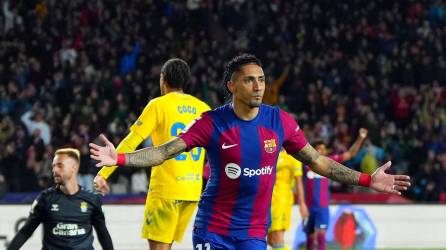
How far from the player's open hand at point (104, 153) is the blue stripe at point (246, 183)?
2.84 ft

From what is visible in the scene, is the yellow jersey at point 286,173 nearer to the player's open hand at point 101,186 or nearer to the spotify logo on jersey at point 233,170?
the player's open hand at point 101,186

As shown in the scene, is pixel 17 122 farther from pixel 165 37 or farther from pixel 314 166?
pixel 314 166

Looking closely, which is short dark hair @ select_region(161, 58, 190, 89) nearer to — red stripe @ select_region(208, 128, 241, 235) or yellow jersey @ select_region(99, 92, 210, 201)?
yellow jersey @ select_region(99, 92, 210, 201)

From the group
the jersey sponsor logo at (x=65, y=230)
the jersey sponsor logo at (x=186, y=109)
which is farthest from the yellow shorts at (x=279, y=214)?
the jersey sponsor logo at (x=65, y=230)

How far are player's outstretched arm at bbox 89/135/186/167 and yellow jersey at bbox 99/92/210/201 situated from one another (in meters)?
1.94

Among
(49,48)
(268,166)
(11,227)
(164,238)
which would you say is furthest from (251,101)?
(49,48)

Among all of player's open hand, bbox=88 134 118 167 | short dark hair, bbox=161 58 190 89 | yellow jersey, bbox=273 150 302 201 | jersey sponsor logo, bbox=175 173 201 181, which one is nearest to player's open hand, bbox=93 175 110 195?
jersey sponsor logo, bbox=175 173 201 181

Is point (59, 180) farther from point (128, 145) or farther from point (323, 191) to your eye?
point (323, 191)

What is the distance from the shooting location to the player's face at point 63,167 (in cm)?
797

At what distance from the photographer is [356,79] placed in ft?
74.8

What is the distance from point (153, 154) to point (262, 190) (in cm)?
74

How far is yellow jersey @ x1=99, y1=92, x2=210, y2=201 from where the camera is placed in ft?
27.5

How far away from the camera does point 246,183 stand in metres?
6.41

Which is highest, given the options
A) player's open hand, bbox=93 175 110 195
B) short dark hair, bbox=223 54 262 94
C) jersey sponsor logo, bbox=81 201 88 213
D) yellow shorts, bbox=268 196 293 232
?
short dark hair, bbox=223 54 262 94
